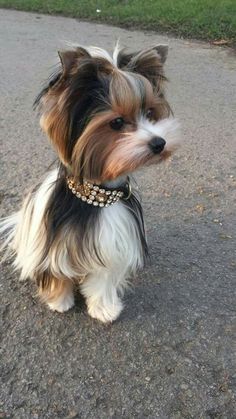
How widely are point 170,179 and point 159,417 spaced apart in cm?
207

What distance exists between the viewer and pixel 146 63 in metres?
2.47

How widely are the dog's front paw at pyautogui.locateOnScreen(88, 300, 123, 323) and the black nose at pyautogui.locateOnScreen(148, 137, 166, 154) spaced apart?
0.95m

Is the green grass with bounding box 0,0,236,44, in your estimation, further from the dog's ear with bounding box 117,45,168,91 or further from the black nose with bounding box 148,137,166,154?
the black nose with bounding box 148,137,166,154

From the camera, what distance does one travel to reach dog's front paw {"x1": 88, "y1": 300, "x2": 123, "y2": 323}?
9.77ft

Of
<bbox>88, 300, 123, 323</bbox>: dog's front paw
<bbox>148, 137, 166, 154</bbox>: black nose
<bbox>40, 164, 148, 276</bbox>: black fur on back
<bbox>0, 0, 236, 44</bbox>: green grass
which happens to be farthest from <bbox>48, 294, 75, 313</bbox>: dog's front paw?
<bbox>0, 0, 236, 44</bbox>: green grass

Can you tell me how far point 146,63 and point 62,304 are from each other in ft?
4.23

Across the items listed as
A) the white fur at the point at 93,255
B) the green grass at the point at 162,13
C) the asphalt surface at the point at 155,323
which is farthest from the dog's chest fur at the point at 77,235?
Result: the green grass at the point at 162,13

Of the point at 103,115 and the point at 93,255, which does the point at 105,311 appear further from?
the point at 103,115

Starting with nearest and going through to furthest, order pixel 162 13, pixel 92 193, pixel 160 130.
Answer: pixel 160 130, pixel 92 193, pixel 162 13

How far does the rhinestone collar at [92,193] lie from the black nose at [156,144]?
0.33m

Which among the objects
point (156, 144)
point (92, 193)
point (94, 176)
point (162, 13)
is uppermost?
point (156, 144)

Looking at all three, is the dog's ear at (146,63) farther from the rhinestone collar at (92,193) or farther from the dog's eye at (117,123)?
the rhinestone collar at (92,193)

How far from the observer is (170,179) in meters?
4.29

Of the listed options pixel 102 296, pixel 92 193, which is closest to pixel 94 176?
pixel 92 193
